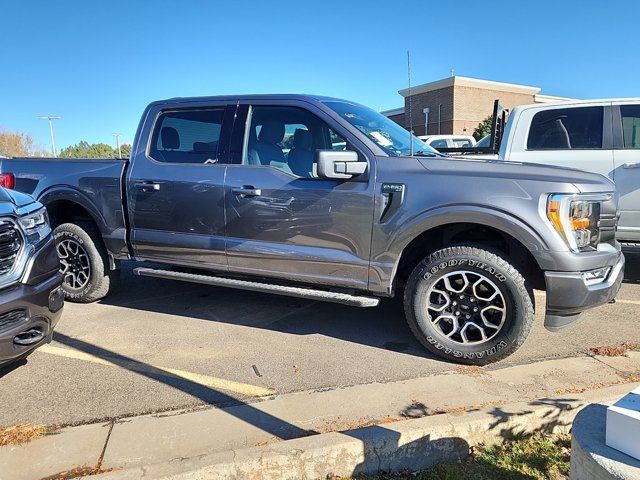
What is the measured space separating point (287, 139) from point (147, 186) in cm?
145

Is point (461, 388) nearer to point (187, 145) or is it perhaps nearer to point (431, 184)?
point (431, 184)

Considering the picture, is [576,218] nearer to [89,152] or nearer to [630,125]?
[630,125]

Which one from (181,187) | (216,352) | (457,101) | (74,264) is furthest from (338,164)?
(457,101)

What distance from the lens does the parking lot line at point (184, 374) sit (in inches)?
128

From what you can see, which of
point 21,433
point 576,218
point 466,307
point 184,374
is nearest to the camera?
point 21,433

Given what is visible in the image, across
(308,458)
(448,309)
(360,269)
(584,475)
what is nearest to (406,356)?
(448,309)

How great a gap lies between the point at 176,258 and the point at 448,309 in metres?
2.56

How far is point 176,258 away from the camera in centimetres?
462

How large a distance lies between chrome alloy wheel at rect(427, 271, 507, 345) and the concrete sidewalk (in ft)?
1.13

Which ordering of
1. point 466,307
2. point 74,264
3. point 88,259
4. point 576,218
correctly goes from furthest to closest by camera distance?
point 74,264 < point 88,259 < point 466,307 < point 576,218

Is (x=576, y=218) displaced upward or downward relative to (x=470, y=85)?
downward

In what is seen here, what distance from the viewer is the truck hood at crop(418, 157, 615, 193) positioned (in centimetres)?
335

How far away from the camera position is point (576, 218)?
3.33 metres

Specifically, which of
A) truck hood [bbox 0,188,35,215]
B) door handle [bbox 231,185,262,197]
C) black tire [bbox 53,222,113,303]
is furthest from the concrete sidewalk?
black tire [bbox 53,222,113,303]
